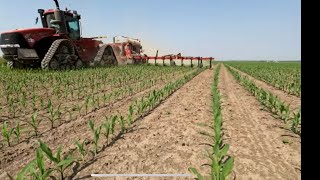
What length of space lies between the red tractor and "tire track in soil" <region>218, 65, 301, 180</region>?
862cm

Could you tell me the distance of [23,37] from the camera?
456 inches

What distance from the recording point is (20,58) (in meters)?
11.5

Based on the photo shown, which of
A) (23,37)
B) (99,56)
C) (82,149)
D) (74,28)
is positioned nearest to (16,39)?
(23,37)

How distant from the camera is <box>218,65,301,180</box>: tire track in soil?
2891 mm

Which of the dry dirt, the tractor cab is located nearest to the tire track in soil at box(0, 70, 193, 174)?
the dry dirt

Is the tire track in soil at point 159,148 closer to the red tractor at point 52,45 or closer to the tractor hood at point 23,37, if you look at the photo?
the red tractor at point 52,45

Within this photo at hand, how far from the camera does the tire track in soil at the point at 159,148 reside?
2.97 meters

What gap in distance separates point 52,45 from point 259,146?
10224mm

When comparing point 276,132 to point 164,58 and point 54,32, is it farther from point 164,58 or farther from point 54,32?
point 164,58

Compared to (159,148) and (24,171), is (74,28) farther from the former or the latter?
(24,171)

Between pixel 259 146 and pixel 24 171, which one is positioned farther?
pixel 259 146

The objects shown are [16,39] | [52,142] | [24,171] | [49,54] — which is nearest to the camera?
A: [24,171]
